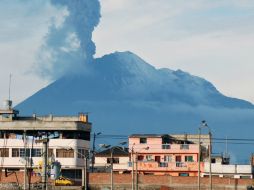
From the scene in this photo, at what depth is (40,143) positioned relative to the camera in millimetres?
144375

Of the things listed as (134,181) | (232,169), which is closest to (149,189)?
(134,181)

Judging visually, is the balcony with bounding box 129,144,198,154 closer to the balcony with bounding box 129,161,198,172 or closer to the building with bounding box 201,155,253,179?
the balcony with bounding box 129,161,198,172

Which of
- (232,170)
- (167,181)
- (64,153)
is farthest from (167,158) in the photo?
(167,181)

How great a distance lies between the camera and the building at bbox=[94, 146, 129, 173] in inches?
6284

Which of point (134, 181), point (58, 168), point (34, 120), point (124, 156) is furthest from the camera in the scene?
Result: point (124, 156)

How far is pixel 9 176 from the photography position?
5349 inches

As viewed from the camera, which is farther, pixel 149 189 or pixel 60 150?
pixel 60 150

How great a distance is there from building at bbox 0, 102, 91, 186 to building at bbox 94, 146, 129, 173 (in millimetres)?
12317

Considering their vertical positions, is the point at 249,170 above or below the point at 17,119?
below

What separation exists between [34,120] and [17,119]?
14.4ft

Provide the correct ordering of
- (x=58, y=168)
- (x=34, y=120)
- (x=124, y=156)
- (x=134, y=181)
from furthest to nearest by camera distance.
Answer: (x=124, y=156)
(x=34, y=120)
(x=134, y=181)
(x=58, y=168)

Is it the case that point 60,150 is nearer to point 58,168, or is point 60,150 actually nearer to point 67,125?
point 67,125

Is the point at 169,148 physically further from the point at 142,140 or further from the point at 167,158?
the point at 142,140

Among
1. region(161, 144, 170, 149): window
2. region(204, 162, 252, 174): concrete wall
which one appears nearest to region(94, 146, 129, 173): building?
region(161, 144, 170, 149): window
